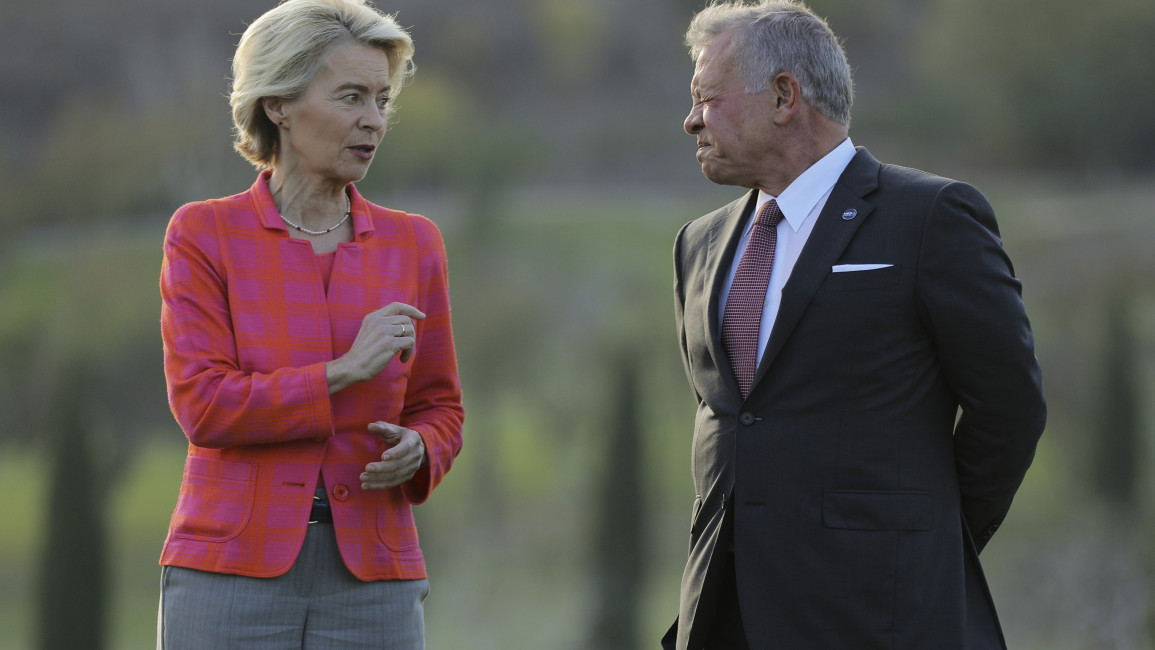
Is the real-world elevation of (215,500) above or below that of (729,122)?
below

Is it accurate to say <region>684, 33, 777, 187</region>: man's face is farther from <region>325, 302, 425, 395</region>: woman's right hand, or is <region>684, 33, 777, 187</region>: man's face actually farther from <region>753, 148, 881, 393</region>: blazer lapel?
<region>325, 302, 425, 395</region>: woman's right hand

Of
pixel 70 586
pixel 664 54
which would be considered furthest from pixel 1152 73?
pixel 70 586

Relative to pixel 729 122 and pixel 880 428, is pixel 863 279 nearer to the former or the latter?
pixel 880 428

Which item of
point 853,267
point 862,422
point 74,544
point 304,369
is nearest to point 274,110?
point 304,369

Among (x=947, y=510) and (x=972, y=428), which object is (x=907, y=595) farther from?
(x=972, y=428)

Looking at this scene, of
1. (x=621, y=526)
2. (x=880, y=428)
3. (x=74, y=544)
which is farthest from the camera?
(x=621, y=526)

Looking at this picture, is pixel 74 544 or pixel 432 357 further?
pixel 74 544

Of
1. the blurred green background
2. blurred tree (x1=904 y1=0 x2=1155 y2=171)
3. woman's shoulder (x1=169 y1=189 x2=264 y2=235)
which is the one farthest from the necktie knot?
blurred tree (x1=904 y1=0 x2=1155 y2=171)

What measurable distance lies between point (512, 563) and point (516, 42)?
4415 mm

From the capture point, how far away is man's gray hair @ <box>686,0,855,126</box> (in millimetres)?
2379

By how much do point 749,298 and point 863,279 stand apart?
0.80 ft

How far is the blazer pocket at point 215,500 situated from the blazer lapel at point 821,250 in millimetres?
987

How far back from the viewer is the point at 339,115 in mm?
2254

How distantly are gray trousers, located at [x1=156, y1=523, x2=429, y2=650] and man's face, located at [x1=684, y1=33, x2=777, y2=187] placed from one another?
110cm
